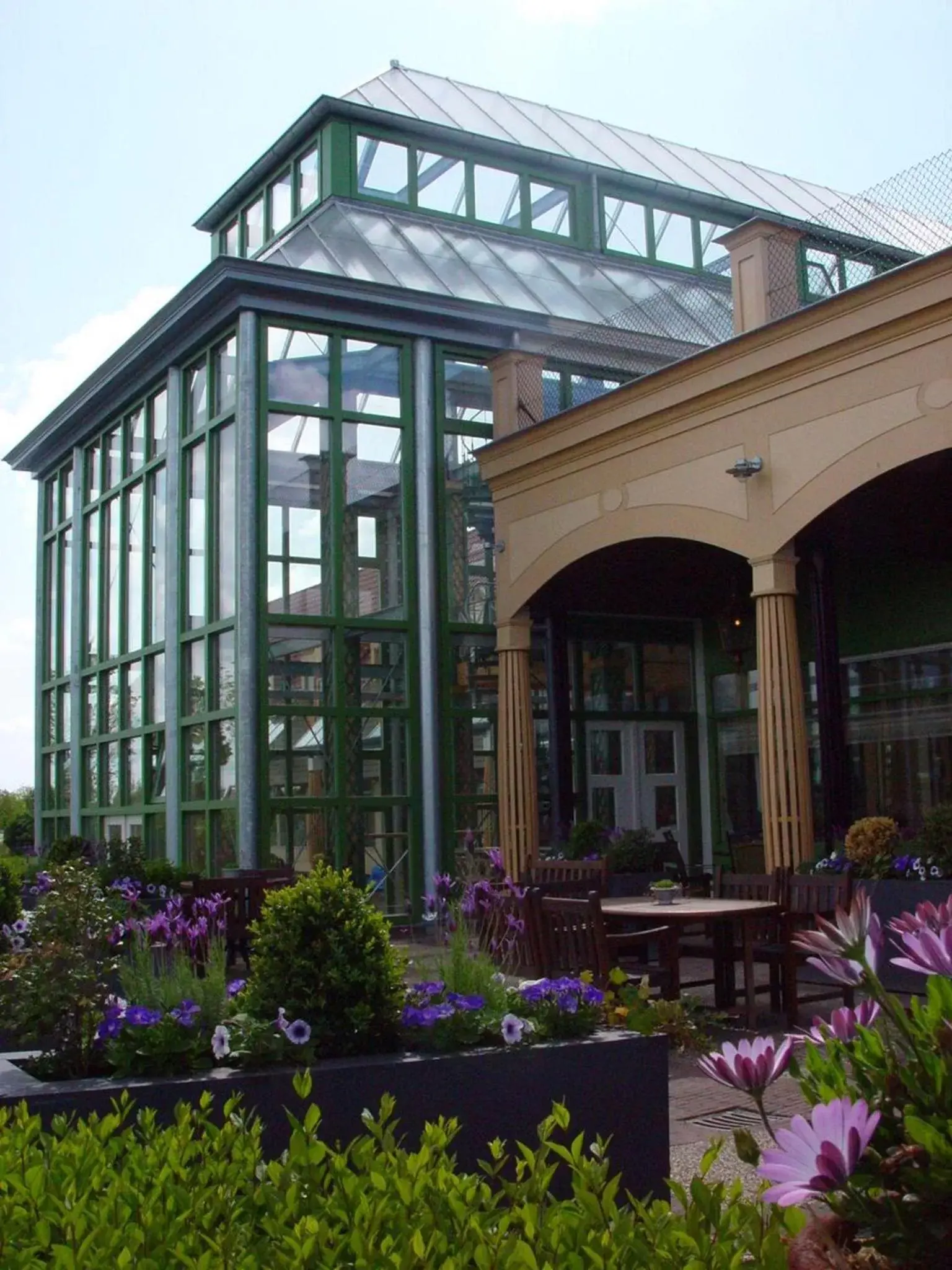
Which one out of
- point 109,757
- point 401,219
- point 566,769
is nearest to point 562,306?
point 401,219

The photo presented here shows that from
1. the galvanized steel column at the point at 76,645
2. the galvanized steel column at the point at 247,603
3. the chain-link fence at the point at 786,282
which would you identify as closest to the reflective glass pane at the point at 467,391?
the chain-link fence at the point at 786,282

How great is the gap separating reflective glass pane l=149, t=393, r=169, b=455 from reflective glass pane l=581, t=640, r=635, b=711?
21.0ft

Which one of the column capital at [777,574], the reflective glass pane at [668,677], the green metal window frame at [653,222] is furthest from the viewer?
the green metal window frame at [653,222]

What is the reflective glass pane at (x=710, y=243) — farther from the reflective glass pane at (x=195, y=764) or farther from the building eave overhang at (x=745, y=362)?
the reflective glass pane at (x=195, y=764)

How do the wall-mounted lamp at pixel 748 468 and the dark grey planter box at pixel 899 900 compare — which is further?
the wall-mounted lamp at pixel 748 468

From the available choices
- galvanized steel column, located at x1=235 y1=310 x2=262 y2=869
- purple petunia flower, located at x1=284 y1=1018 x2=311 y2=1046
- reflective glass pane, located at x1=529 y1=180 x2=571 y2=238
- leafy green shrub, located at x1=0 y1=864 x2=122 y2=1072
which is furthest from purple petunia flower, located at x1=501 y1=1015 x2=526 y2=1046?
reflective glass pane, located at x1=529 y1=180 x2=571 y2=238

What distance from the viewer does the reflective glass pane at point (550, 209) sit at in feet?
69.3

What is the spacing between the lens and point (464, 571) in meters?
17.7

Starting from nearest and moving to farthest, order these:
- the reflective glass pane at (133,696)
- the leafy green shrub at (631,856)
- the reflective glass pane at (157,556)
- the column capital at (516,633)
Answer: the leafy green shrub at (631,856) → the column capital at (516,633) → the reflective glass pane at (157,556) → the reflective glass pane at (133,696)

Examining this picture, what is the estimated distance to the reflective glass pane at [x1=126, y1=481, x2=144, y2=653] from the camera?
1992 centimetres

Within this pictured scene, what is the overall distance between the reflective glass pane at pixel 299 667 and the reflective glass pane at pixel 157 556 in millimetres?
2988

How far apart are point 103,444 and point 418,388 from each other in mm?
6441

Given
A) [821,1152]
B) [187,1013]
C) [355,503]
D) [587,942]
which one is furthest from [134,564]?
[821,1152]

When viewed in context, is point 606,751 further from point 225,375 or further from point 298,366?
point 225,375
